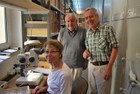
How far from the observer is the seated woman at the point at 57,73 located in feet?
4.63

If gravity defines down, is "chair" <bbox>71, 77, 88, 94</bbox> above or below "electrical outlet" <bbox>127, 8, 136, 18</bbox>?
below

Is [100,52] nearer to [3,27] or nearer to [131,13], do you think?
[131,13]

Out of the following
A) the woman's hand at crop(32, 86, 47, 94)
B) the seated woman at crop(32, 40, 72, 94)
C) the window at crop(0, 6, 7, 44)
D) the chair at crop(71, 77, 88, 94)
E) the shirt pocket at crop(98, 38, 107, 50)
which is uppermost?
the window at crop(0, 6, 7, 44)

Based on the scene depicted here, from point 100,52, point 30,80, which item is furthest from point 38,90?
point 100,52

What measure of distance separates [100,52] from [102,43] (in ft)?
0.37

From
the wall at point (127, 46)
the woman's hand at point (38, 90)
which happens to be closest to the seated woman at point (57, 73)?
the woman's hand at point (38, 90)

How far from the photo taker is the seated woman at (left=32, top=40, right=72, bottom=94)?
4.63ft

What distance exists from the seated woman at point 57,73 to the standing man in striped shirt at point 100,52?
2.67 ft

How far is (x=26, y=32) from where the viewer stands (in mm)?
2736

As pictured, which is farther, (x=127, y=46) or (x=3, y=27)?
(x=3, y=27)

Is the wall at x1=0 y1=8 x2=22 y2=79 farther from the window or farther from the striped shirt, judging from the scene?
the striped shirt

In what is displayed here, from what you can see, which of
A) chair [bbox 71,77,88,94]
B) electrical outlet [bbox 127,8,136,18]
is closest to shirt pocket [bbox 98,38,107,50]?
electrical outlet [bbox 127,8,136,18]

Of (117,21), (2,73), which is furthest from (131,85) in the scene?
(2,73)

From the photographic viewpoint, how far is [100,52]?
7.25ft
